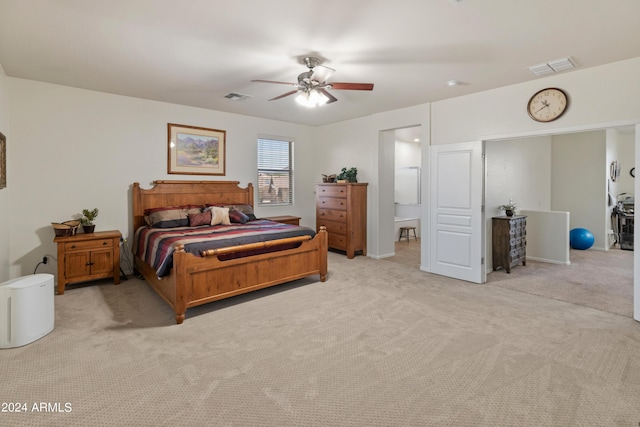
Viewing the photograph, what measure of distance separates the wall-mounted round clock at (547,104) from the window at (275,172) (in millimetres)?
4332

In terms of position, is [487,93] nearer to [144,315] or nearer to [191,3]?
[191,3]

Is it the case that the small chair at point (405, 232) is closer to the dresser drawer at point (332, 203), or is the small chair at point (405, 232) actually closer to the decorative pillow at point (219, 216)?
the dresser drawer at point (332, 203)

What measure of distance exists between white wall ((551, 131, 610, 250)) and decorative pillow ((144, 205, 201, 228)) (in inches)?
297

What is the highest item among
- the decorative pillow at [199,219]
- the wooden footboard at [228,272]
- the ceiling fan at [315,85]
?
the ceiling fan at [315,85]

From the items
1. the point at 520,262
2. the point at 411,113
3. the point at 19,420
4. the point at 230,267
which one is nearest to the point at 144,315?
the point at 230,267

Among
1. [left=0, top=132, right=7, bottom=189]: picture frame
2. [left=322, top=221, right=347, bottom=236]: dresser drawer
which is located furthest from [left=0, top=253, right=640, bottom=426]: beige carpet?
[left=322, top=221, right=347, bottom=236]: dresser drawer

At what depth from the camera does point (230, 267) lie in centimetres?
359

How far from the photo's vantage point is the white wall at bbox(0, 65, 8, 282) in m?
3.72

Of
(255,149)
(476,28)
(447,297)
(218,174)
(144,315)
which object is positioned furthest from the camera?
(255,149)

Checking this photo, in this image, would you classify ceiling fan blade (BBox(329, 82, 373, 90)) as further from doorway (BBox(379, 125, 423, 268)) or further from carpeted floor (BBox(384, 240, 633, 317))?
carpeted floor (BBox(384, 240, 633, 317))

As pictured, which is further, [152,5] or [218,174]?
[218,174]

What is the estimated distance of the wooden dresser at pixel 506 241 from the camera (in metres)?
4.98

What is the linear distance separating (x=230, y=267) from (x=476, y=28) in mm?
3205

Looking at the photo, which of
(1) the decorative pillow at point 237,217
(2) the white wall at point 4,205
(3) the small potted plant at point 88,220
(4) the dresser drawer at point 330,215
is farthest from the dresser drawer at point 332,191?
(2) the white wall at point 4,205
